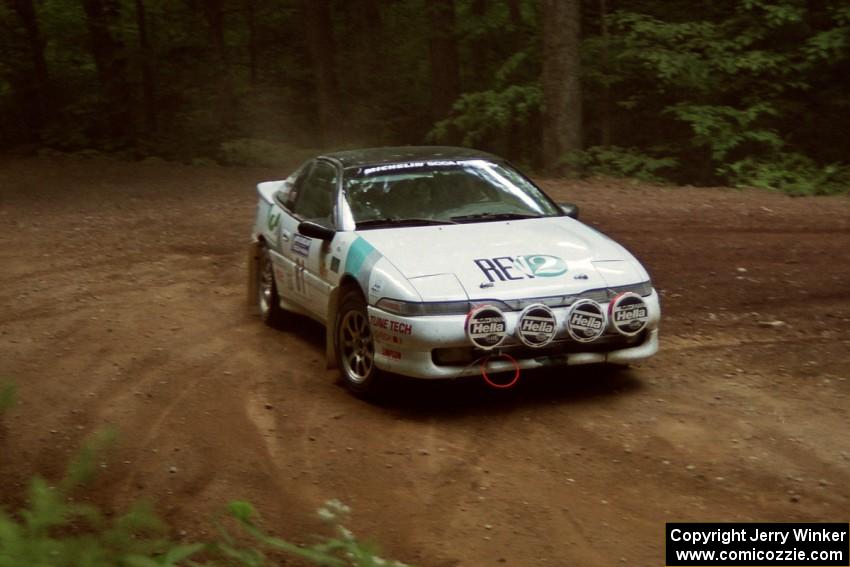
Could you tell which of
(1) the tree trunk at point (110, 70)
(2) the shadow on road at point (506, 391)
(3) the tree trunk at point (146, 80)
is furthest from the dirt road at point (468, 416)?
(3) the tree trunk at point (146, 80)

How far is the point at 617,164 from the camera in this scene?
19.4 metres

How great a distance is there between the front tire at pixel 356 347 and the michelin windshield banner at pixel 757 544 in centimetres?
280

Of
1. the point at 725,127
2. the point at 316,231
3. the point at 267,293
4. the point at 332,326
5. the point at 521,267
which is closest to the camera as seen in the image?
the point at 521,267

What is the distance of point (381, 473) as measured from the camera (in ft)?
22.5

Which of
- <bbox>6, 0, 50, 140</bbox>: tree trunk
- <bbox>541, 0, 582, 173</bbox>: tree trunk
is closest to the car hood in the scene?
<bbox>541, 0, 582, 173</bbox>: tree trunk

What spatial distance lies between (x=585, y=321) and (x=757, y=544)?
236cm

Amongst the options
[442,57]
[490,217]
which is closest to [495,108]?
[442,57]

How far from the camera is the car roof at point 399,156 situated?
9445mm

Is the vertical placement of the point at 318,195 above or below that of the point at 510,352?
above

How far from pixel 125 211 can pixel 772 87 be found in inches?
435

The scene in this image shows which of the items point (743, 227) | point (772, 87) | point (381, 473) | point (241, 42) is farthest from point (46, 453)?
point (241, 42)

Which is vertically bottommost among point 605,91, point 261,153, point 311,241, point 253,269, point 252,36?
point 261,153

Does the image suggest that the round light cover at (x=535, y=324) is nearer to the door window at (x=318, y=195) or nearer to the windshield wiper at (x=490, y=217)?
the windshield wiper at (x=490, y=217)

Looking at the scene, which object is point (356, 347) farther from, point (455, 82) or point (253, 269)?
point (455, 82)
